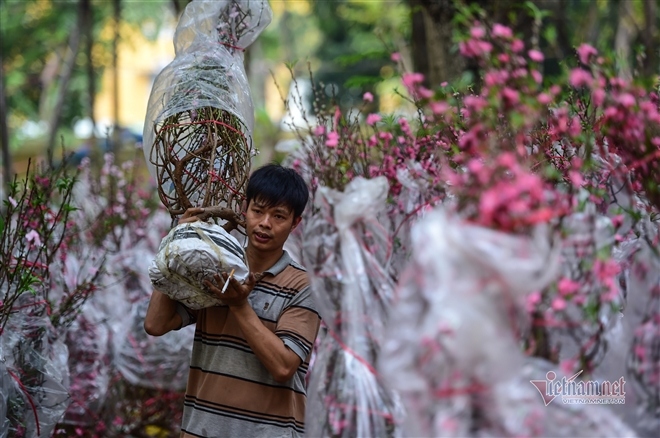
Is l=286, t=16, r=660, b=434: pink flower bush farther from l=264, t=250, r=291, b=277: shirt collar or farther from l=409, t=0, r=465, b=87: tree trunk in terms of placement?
l=409, t=0, r=465, b=87: tree trunk

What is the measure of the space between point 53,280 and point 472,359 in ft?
9.90

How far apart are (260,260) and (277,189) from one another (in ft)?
0.77

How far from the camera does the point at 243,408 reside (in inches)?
99.5

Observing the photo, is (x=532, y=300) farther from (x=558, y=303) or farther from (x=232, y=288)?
(x=232, y=288)

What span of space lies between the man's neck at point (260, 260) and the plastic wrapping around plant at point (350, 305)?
509 mm

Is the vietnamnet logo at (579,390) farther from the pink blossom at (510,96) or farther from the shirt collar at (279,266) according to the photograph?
the shirt collar at (279,266)

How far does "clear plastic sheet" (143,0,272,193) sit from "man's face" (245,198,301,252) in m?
0.53

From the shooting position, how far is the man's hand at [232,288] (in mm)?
2363

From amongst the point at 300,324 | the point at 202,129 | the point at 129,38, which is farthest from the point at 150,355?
the point at 129,38

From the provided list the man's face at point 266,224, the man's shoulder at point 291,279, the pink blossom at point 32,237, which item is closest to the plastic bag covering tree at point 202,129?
the man's face at point 266,224

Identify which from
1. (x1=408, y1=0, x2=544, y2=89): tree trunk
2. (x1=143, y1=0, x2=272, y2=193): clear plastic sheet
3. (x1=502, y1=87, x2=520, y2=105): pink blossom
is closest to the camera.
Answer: (x1=502, y1=87, x2=520, y2=105): pink blossom

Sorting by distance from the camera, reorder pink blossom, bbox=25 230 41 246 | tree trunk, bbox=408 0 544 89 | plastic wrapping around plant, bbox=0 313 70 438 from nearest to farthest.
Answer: plastic wrapping around plant, bbox=0 313 70 438 < pink blossom, bbox=25 230 41 246 < tree trunk, bbox=408 0 544 89

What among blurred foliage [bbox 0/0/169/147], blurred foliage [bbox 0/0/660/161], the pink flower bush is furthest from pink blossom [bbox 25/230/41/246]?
blurred foliage [bbox 0/0/169/147]

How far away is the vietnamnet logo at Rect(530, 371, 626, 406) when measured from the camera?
72.2 inches
